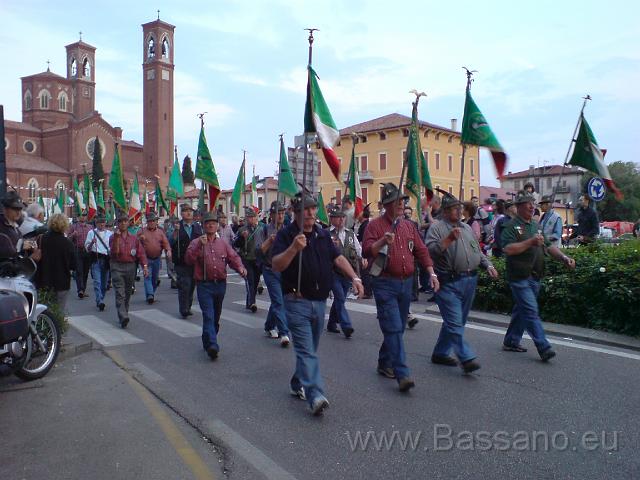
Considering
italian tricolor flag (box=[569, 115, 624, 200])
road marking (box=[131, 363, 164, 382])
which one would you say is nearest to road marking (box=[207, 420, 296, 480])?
road marking (box=[131, 363, 164, 382])

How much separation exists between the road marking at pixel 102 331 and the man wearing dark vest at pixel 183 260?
50.6 inches

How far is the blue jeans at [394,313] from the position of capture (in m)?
5.96

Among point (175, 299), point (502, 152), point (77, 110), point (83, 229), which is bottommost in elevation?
point (175, 299)

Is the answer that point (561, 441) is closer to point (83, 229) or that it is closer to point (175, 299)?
point (175, 299)

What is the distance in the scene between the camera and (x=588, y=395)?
5.75 metres

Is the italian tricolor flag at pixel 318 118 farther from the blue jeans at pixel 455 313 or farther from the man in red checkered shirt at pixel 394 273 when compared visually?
the blue jeans at pixel 455 313

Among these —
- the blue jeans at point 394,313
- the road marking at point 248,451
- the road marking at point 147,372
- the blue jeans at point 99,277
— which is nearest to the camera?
the road marking at point 248,451

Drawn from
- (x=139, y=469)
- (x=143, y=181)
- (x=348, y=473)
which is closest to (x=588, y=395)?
(x=348, y=473)

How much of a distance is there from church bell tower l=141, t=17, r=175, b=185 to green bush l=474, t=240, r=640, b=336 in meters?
80.0

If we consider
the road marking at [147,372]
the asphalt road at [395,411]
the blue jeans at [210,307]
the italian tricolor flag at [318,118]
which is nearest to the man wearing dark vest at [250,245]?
the asphalt road at [395,411]

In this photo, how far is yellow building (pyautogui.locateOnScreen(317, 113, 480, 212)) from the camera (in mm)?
68125

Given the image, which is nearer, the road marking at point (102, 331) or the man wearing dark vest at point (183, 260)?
the road marking at point (102, 331)

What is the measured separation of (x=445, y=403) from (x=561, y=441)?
1174 millimetres

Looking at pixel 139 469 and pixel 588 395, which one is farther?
pixel 588 395
